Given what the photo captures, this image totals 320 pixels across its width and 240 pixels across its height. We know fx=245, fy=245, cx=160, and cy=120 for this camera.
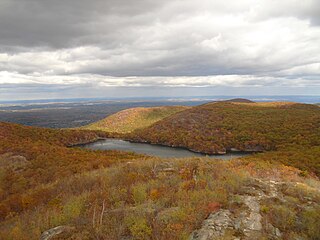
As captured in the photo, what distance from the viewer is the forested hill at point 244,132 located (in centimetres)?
13650

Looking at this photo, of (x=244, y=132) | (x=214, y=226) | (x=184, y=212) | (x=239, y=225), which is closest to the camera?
(x=214, y=226)

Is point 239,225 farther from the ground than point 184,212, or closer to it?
closer to it

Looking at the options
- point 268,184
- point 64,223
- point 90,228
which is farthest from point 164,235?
point 268,184

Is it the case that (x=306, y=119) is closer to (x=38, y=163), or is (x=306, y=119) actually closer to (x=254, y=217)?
(x=38, y=163)

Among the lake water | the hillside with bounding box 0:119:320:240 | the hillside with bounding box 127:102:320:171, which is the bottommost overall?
the lake water

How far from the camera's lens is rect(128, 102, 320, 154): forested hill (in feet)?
448

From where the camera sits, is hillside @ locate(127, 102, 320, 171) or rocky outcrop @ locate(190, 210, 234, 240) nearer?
rocky outcrop @ locate(190, 210, 234, 240)

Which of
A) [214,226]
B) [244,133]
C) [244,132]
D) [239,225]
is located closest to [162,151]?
[244,133]

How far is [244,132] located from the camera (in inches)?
6255

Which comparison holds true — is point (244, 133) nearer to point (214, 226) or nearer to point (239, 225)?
point (239, 225)

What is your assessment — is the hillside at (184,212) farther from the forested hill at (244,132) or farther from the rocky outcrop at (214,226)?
the forested hill at (244,132)

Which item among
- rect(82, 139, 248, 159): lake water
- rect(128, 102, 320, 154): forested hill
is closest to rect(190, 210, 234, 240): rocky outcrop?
rect(82, 139, 248, 159): lake water

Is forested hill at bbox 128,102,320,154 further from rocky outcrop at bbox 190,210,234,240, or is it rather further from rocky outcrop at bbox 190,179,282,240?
rocky outcrop at bbox 190,210,234,240

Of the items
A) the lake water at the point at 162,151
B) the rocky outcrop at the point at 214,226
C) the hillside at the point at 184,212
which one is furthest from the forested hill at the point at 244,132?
the rocky outcrop at the point at 214,226
